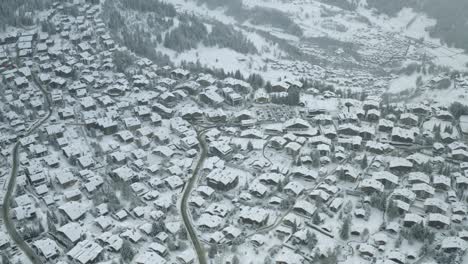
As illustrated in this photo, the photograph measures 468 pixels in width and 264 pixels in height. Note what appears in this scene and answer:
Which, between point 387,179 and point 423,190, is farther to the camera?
point 387,179

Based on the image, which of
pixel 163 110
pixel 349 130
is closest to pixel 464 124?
pixel 349 130

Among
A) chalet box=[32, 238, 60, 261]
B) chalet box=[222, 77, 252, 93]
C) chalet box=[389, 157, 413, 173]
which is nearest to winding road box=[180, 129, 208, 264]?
chalet box=[32, 238, 60, 261]

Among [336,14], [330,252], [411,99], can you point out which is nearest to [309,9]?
[336,14]

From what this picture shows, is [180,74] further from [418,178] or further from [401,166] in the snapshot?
[418,178]

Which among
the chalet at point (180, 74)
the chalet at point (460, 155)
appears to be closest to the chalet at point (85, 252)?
the chalet at point (180, 74)

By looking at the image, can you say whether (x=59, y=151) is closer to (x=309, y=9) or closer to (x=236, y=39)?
(x=236, y=39)

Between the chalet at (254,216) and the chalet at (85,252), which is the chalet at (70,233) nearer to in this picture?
the chalet at (85,252)

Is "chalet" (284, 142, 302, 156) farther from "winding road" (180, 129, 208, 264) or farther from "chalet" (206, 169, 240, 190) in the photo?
"winding road" (180, 129, 208, 264)

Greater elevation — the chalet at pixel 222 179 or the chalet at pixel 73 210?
the chalet at pixel 222 179
